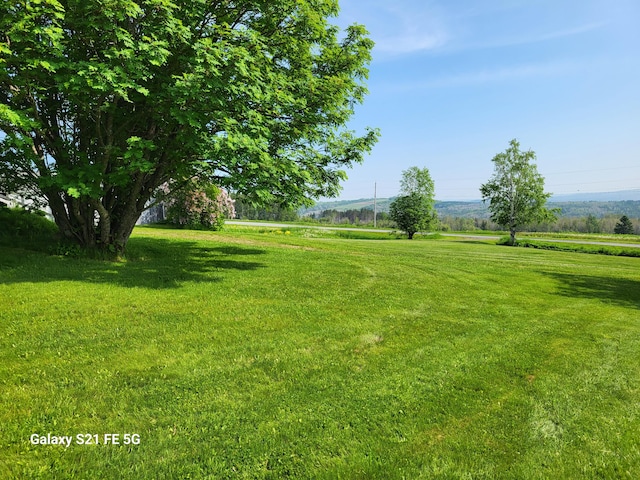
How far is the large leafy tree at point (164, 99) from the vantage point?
700 centimetres

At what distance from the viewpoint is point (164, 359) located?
4.49 meters

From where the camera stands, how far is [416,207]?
41.1 metres

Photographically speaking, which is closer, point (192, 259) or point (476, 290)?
point (476, 290)

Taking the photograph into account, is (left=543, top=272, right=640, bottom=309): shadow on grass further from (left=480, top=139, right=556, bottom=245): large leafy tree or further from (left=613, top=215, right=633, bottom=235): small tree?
(left=613, top=215, right=633, bottom=235): small tree

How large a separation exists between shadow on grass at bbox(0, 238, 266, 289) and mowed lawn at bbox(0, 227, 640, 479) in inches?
3.9

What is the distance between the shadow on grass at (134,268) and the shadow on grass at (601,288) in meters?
9.88

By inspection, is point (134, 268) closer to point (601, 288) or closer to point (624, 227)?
point (601, 288)

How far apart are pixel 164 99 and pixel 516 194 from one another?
3749 centimetres

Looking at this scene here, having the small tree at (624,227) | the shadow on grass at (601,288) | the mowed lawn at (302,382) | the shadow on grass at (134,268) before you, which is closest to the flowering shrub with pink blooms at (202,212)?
the shadow on grass at (134,268)

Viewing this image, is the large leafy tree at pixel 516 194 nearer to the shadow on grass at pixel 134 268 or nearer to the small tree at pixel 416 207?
the small tree at pixel 416 207

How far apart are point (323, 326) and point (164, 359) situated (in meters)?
2.63

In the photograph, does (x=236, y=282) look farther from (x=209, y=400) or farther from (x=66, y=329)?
(x=209, y=400)

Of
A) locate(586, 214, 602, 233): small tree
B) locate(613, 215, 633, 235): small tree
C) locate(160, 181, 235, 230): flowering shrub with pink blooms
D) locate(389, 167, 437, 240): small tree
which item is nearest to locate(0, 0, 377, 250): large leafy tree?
locate(160, 181, 235, 230): flowering shrub with pink blooms

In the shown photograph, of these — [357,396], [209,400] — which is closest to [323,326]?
[357,396]
